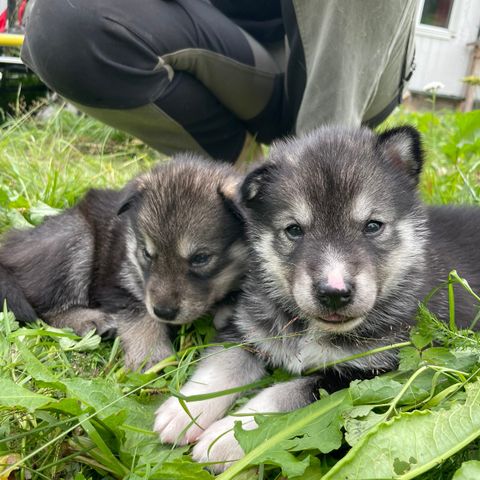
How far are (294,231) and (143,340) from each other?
1.07 m

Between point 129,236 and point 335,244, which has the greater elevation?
point 335,244

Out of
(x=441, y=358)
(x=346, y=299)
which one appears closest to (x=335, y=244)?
(x=346, y=299)

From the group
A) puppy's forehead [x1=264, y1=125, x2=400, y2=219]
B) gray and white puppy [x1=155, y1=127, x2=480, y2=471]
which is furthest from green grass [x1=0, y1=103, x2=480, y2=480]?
puppy's forehead [x1=264, y1=125, x2=400, y2=219]

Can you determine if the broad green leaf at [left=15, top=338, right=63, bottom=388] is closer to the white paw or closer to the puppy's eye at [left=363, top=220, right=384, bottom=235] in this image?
the white paw

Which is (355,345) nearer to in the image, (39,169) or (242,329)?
(242,329)

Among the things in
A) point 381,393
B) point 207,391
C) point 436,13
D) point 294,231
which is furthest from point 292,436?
point 436,13

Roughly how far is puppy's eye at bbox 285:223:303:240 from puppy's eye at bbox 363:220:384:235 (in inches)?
10.8

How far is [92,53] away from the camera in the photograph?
14.0 feet

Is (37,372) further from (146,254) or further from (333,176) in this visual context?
(333,176)

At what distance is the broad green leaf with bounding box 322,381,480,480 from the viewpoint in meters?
1.75

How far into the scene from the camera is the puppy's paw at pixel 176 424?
2289 mm

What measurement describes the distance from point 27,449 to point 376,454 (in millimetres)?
1189

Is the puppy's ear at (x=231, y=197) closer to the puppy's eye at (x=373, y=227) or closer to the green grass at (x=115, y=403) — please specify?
the green grass at (x=115, y=403)

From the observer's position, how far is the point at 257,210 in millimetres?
2832
